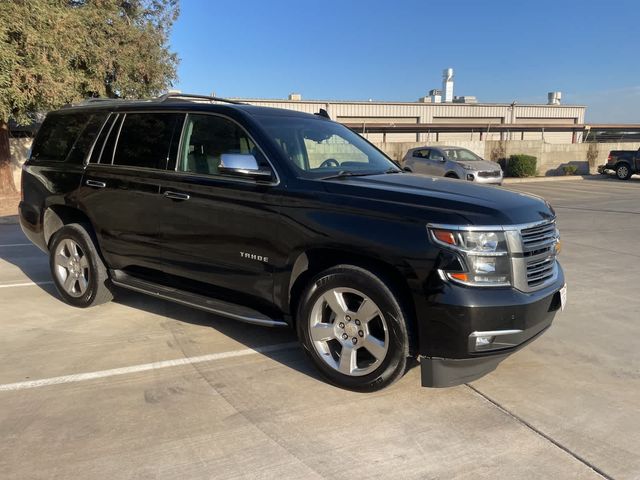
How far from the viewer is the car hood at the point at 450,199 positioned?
3264 millimetres

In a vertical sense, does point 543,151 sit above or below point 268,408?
above

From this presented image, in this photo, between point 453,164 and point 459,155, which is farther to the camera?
point 459,155

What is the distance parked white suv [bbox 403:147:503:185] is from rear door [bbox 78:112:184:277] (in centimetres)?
1401

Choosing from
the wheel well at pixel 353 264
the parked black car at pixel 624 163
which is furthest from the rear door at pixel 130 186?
the parked black car at pixel 624 163

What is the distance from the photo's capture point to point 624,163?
24672 mm

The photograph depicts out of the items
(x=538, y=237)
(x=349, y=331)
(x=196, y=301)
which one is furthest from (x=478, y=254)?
(x=196, y=301)

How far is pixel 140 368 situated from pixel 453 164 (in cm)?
1596

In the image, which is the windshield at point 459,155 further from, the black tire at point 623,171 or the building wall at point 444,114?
the black tire at point 623,171

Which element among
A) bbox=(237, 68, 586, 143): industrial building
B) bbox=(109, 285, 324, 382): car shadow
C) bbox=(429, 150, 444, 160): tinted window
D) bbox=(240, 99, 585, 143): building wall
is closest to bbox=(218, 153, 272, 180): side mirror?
bbox=(109, 285, 324, 382): car shadow

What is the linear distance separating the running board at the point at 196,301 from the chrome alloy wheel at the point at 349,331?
0.38 m

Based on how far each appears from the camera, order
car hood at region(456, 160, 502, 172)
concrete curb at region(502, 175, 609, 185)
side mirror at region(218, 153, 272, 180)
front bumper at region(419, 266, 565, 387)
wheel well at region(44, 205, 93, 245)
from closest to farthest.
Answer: front bumper at region(419, 266, 565, 387), side mirror at region(218, 153, 272, 180), wheel well at region(44, 205, 93, 245), car hood at region(456, 160, 502, 172), concrete curb at region(502, 175, 609, 185)

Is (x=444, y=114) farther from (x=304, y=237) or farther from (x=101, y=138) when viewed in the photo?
(x=304, y=237)

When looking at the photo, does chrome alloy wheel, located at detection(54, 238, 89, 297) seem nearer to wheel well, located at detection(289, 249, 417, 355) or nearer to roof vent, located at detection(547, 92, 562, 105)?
wheel well, located at detection(289, 249, 417, 355)

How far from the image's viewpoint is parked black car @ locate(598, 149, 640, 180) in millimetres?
24359
